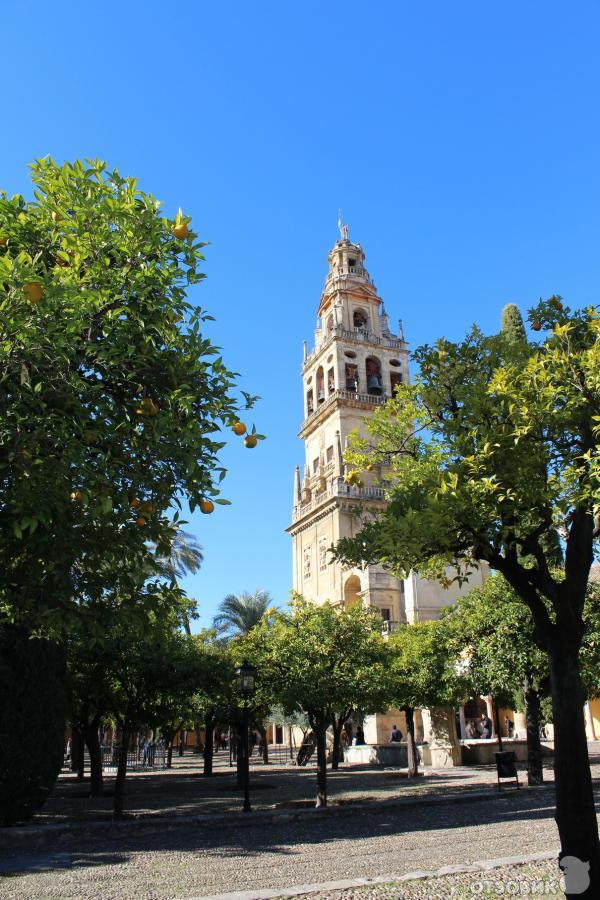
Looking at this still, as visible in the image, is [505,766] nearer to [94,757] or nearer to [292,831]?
[292,831]

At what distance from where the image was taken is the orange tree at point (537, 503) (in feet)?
20.9

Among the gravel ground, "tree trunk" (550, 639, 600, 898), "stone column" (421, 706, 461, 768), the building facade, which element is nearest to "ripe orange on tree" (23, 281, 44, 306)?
"tree trunk" (550, 639, 600, 898)

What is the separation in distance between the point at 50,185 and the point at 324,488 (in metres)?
41.8

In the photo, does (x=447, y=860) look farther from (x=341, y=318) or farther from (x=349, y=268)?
(x=349, y=268)

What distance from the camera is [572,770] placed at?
6.29 m

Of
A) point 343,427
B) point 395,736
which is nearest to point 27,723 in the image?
point 395,736

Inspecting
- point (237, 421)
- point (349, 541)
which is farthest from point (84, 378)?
point (349, 541)

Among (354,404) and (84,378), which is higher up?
(354,404)

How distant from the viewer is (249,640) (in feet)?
66.1

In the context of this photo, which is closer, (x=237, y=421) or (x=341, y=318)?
(x=237, y=421)

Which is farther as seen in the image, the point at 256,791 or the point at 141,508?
the point at 256,791

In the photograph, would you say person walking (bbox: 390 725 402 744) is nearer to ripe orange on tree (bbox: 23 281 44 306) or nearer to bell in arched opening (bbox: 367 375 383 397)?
bell in arched opening (bbox: 367 375 383 397)

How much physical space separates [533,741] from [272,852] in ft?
36.5

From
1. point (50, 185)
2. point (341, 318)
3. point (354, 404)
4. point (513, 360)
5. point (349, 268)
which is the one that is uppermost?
point (349, 268)
